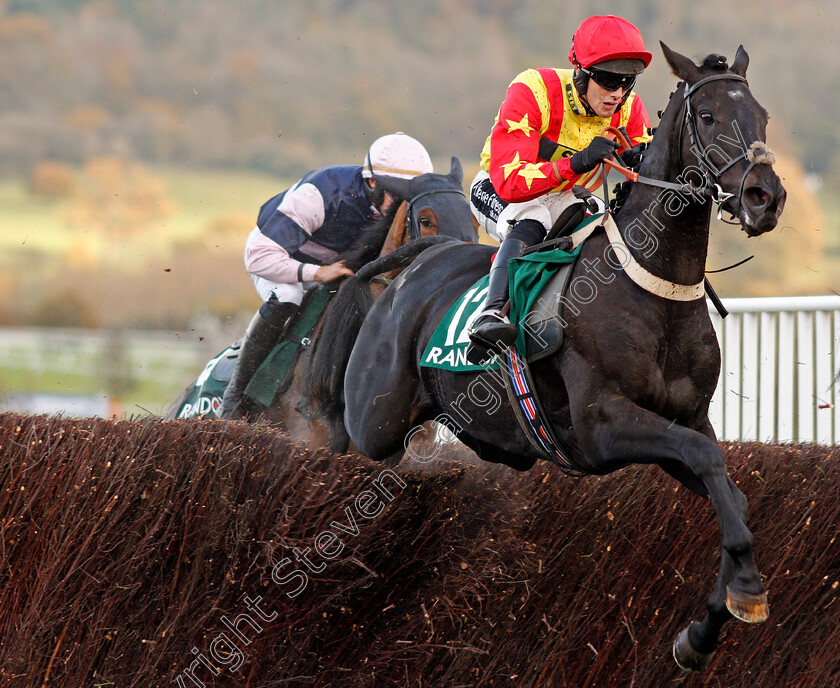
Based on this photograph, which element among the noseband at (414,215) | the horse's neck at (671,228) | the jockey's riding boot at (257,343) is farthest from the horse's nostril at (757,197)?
the jockey's riding boot at (257,343)

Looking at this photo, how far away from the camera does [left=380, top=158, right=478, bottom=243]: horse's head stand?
5.07m

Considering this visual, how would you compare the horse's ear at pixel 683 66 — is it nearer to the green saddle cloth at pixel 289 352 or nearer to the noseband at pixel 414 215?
the noseband at pixel 414 215

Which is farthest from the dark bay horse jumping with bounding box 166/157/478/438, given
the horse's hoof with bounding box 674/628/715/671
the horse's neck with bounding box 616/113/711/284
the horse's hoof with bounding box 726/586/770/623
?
the horse's hoof with bounding box 726/586/770/623

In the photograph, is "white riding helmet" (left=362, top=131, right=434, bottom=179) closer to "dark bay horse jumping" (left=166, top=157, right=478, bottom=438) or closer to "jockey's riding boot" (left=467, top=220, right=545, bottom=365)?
"dark bay horse jumping" (left=166, top=157, right=478, bottom=438)

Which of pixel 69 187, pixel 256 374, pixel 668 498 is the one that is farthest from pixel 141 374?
pixel 668 498

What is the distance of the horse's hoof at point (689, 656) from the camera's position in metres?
2.91

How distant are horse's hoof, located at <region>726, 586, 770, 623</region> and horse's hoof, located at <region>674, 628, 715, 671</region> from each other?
12.2 inches

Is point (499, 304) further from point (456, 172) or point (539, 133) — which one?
point (456, 172)

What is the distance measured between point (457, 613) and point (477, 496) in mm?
402

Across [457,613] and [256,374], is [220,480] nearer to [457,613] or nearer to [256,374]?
[457,613]

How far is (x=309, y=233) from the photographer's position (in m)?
5.71

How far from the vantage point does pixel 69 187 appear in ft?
67.1

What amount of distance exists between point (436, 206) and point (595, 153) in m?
1.91

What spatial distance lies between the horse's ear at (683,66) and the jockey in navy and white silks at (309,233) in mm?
2534
